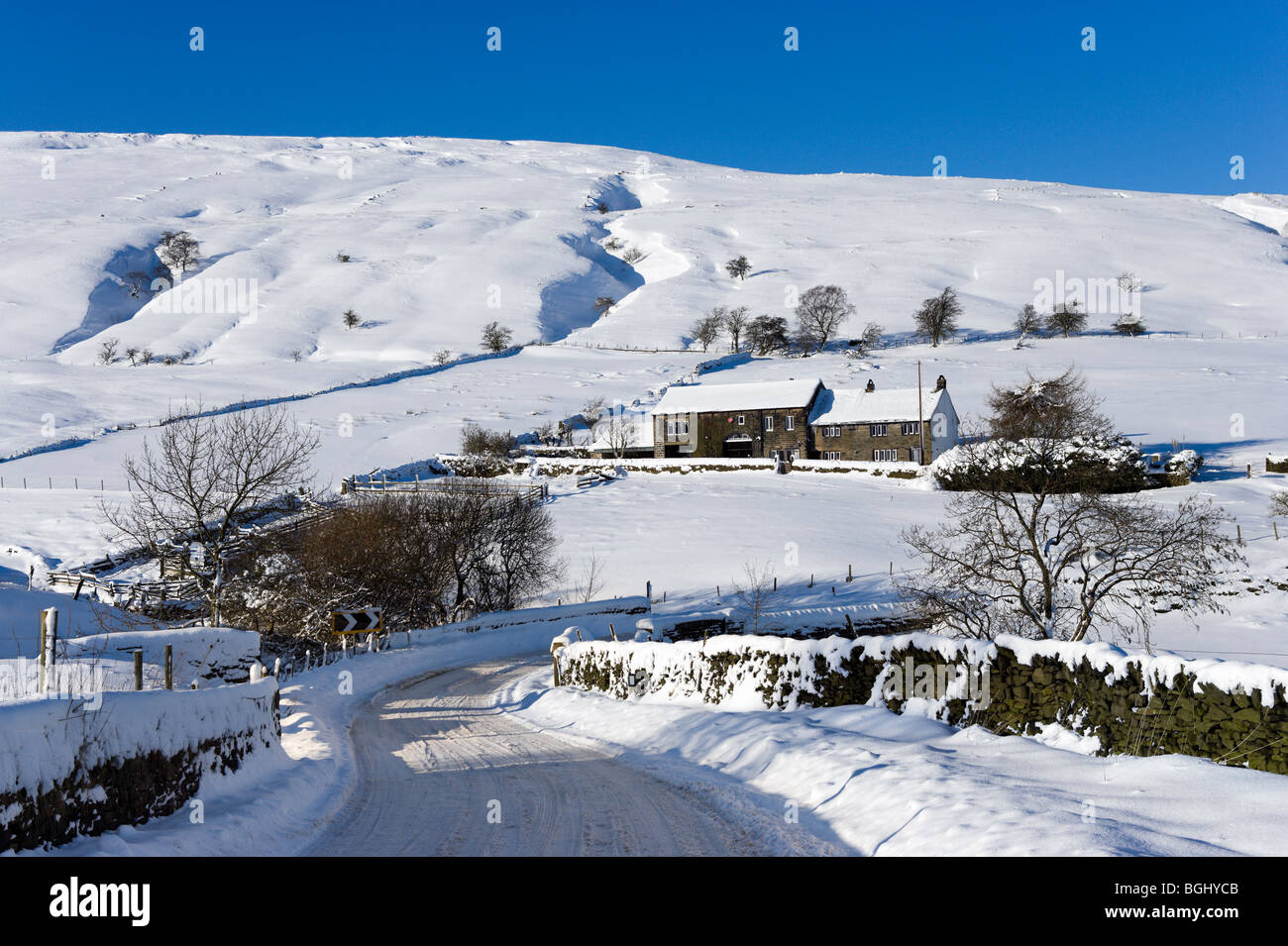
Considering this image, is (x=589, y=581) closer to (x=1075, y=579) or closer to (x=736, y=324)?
(x=1075, y=579)

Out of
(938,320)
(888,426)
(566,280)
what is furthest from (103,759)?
(566,280)

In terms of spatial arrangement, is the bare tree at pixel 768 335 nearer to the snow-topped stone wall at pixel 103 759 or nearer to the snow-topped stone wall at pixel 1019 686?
the snow-topped stone wall at pixel 1019 686

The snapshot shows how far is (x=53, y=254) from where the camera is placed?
179m

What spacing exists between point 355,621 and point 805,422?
5940cm

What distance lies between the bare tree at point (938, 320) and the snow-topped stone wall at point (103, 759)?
119 metres

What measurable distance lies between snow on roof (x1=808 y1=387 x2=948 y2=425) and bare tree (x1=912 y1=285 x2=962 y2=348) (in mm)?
42828

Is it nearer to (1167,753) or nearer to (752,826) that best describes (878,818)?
(752,826)

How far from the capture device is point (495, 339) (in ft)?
431

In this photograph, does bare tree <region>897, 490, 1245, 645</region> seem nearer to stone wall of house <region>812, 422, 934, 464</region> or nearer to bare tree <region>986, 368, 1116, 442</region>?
bare tree <region>986, 368, 1116, 442</region>

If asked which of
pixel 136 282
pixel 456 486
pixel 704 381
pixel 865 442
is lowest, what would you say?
pixel 456 486

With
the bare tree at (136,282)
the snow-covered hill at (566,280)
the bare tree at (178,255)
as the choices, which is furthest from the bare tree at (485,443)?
the bare tree at (178,255)

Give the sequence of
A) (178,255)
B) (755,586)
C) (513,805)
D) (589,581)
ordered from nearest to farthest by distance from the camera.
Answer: (513,805) → (755,586) → (589,581) → (178,255)

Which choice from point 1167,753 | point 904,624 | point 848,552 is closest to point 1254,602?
point 904,624

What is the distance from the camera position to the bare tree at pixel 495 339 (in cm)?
13050
